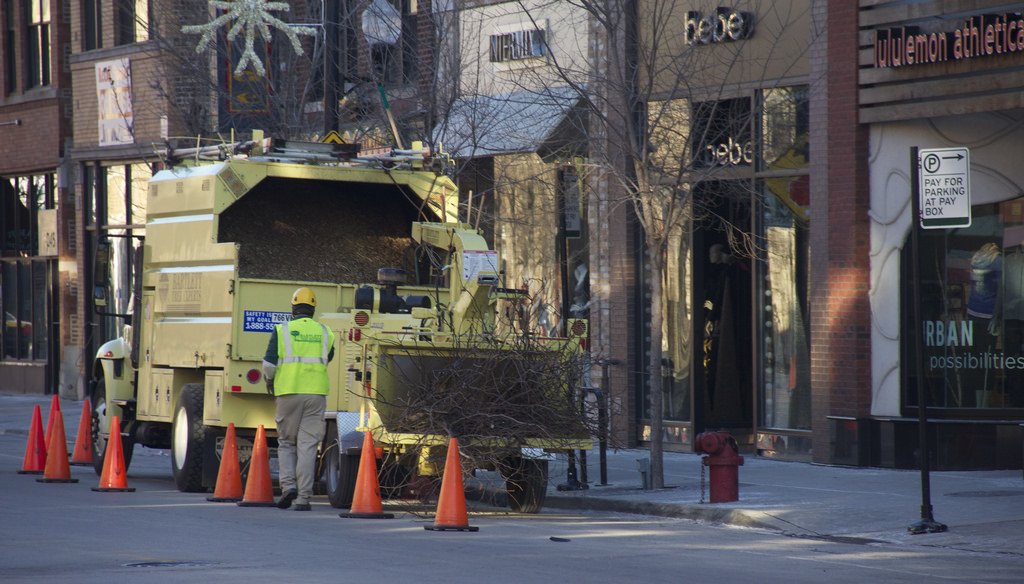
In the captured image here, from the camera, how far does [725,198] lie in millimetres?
18938

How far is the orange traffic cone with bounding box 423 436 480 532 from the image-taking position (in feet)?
39.1

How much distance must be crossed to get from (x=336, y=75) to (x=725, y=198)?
610 centimetres

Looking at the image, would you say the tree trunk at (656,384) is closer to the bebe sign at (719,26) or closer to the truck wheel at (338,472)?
the truck wheel at (338,472)

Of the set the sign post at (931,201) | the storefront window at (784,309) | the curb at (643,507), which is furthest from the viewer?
the storefront window at (784,309)

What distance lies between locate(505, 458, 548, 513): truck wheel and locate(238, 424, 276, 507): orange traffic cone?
2.06 m

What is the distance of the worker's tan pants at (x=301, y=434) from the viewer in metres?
13.3

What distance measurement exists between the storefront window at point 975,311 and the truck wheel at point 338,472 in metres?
Result: 6.30

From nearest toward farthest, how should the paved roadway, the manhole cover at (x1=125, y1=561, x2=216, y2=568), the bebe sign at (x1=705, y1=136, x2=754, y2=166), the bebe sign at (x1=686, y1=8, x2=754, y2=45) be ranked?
the paved roadway
the manhole cover at (x1=125, y1=561, x2=216, y2=568)
the bebe sign at (x1=686, y1=8, x2=754, y2=45)
the bebe sign at (x1=705, y1=136, x2=754, y2=166)

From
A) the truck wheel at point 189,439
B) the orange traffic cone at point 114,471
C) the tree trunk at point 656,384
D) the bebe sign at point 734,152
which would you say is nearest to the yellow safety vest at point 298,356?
the truck wheel at point 189,439

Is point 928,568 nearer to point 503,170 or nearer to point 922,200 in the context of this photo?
point 922,200

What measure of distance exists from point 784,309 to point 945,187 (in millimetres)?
5887

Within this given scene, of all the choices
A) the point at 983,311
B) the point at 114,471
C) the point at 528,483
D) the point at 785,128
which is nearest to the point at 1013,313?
the point at 983,311

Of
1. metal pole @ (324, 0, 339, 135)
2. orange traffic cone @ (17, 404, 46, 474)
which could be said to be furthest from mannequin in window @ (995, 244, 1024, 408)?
orange traffic cone @ (17, 404, 46, 474)

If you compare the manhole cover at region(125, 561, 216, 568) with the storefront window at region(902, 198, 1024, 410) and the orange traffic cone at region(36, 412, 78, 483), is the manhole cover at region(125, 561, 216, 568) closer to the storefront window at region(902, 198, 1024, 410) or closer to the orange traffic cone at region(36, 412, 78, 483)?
the orange traffic cone at region(36, 412, 78, 483)
